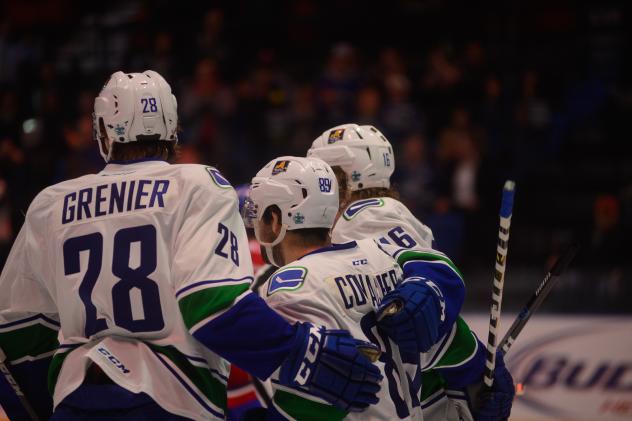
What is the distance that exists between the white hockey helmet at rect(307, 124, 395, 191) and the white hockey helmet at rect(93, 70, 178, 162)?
939 millimetres

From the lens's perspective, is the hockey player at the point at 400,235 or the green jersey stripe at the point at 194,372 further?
the hockey player at the point at 400,235

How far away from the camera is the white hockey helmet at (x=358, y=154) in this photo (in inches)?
153

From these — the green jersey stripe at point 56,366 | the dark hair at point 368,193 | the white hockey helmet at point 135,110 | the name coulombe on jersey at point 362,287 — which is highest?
the white hockey helmet at point 135,110

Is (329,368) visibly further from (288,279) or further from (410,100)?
(410,100)

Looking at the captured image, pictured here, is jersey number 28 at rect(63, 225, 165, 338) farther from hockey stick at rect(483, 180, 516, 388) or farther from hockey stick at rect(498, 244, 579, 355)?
hockey stick at rect(498, 244, 579, 355)

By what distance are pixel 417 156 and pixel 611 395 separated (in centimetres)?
256

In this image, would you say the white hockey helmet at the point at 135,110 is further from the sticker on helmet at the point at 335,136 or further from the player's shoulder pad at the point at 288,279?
the sticker on helmet at the point at 335,136

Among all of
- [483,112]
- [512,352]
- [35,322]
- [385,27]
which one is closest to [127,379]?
[35,322]

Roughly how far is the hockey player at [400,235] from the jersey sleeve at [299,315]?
532mm

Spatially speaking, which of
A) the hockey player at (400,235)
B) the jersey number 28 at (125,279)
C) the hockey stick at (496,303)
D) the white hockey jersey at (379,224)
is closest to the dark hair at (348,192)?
the hockey player at (400,235)

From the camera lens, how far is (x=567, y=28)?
410 inches

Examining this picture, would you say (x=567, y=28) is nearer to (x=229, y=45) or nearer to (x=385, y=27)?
(x=385, y=27)

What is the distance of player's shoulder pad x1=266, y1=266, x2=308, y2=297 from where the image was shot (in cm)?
294

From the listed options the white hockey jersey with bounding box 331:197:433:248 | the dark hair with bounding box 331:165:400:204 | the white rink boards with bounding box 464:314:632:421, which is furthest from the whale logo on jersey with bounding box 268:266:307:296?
the white rink boards with bounding box 464:314:632:421
